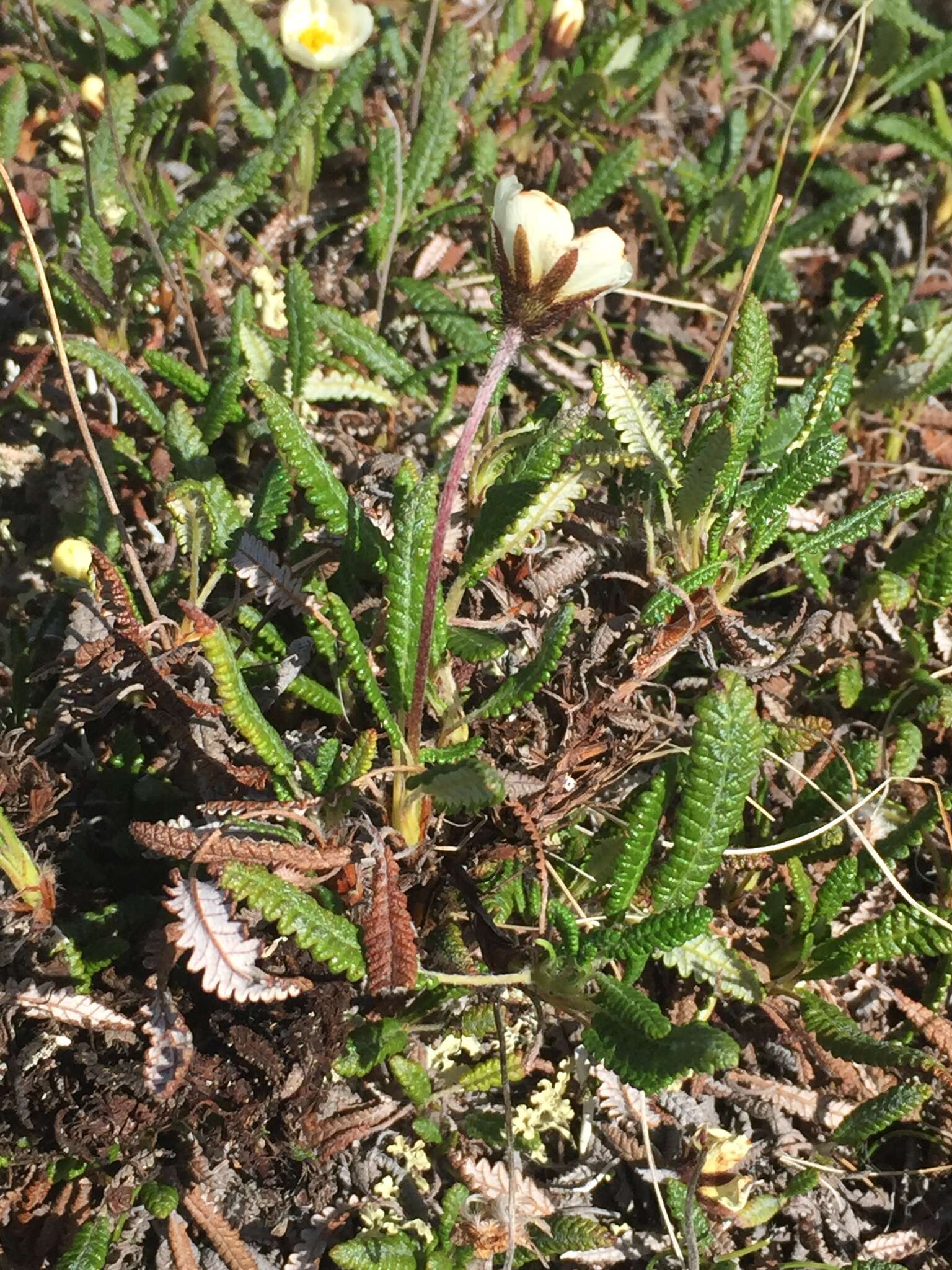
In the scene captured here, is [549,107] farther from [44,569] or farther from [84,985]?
[84,985]

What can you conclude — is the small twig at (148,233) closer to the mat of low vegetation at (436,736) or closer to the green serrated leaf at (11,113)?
the mat of low vegetation at (436,736)

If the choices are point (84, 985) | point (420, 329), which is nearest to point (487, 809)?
point (84, 985)

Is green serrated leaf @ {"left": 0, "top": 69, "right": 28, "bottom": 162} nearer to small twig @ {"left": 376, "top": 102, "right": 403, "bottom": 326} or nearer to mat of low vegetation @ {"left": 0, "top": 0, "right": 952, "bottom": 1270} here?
mat of low vegetation @ {"left": 0, "top": 0, "right": 952, "bottom": 1270}

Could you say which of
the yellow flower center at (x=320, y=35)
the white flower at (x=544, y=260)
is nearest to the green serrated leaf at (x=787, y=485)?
the white flower at (x=544, y=260)

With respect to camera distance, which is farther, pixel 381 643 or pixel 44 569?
pixel 44 569

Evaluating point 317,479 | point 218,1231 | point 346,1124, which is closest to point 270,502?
point 317,479

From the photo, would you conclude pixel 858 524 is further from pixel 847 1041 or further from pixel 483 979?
pixel 483 979
